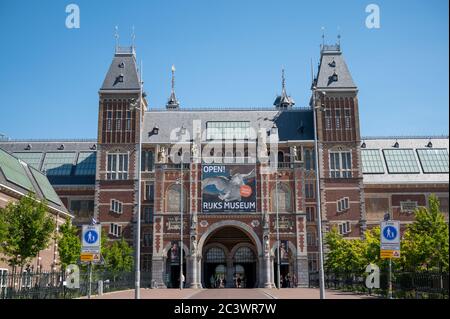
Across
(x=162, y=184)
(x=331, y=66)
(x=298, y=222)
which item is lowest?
(x=298, y=222)

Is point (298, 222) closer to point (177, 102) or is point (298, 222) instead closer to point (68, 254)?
point (68, 254)

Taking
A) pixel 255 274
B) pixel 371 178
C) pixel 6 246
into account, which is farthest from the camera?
pixel 371 178

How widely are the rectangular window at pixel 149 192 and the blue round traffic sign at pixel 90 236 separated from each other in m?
44.2

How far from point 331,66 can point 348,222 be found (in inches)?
856

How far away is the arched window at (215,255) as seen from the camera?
65875 mm

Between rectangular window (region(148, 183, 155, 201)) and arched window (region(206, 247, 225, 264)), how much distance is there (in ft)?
34.4

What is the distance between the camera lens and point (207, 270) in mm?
65875

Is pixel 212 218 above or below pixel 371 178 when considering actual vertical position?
below

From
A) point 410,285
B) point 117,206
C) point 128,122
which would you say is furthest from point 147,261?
point 410,285

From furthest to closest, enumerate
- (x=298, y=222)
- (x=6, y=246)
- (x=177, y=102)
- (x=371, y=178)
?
(x=177, y=102), (x=371, y=178), (x=298, y=222), (x=6, y=246)

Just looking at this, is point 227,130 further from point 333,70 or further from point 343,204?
point 343,204

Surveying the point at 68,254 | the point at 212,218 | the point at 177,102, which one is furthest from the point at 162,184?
the point at 177,102

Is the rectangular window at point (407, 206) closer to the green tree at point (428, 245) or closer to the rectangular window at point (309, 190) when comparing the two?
the rectangular window at point (309, 190)

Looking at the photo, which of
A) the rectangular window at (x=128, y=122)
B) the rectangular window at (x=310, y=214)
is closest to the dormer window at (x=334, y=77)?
the rectangular window at (x=310, y=214)
